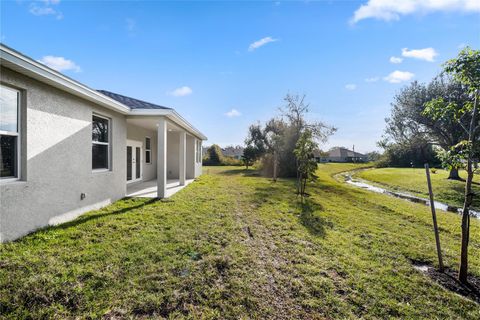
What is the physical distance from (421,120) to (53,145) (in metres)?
24.1

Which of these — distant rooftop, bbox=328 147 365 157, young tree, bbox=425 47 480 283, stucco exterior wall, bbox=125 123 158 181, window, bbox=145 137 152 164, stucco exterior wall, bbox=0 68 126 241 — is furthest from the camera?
distant rooftop, bbox=328 147 365 157

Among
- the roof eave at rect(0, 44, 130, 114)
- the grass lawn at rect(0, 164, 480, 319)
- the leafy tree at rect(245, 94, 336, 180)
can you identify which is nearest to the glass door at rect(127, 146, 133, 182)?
the roof eave at rect(0, 44, 130, 114)

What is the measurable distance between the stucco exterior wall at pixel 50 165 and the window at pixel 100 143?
30 cm

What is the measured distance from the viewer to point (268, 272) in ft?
11.0

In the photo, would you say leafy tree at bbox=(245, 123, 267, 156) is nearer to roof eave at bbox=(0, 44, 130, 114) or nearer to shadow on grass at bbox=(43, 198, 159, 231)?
shadow on grass at bbox=(43, 198, 159, 231)

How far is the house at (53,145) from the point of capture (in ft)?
12.5

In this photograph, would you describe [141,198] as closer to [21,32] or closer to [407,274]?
[21,32]

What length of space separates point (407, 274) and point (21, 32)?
9586 mm

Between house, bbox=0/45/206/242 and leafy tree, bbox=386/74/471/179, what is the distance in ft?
66.3

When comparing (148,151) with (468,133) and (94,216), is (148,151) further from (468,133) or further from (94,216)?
(468,133)

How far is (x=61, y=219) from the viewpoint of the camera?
194 inches

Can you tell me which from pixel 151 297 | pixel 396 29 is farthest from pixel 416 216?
pixel 151 297

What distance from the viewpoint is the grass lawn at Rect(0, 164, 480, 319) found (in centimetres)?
254

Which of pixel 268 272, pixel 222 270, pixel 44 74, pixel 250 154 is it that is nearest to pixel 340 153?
pixel 250 154
